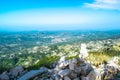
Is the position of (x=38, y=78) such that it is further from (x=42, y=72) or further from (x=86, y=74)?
(x=86, y=74)

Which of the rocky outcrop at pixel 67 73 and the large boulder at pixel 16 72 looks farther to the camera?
the large boulder at pixel 16 72

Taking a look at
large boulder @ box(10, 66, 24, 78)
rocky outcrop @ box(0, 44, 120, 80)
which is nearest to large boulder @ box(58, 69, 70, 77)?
rocky outcrop @ box(0, 44, 120, 80)

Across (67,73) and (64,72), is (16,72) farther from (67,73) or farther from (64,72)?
(67,73)

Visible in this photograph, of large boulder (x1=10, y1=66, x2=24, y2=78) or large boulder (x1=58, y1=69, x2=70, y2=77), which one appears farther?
large boulder (x1=10, y1=66, x2=24, y2=78)

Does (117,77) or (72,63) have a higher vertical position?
(72,63)

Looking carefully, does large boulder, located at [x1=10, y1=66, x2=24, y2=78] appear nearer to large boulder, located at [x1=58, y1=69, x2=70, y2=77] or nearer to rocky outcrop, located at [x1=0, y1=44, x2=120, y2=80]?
rocky outcrop, located at [x1=0, y1=44, x2=120, y2=80]

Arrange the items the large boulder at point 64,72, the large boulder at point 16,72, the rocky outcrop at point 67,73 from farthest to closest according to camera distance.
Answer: the large boulder at point 16,72 < the rocky outcrop at point 67,73 < the large boulder at point 64,72

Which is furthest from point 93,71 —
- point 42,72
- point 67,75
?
point 42,72

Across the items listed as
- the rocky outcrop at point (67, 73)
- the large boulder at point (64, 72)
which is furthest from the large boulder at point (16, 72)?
the large boulder at point (64, 72)

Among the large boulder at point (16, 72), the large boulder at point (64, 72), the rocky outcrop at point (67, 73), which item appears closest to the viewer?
the large boulder at point (64, 72)

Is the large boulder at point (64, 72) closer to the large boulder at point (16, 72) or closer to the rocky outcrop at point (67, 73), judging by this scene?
the rocky outcrop at point (67, 73)

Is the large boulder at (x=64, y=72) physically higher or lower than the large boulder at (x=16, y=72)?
higher
